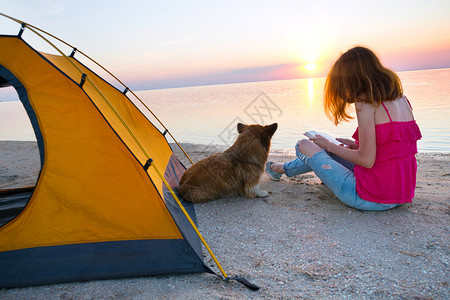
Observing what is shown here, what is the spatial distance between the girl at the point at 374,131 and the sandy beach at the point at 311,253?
0.31m

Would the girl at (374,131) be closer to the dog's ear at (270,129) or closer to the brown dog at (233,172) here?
the dog's ear at (270,129)

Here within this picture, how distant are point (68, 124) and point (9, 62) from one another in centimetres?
86

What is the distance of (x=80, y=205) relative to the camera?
270 centimetres

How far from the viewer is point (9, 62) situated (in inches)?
113

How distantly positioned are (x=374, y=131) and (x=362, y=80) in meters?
0.56

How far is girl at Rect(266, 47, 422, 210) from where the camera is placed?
3105 millimetres

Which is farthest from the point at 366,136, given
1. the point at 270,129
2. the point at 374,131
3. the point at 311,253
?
the point at 270,129

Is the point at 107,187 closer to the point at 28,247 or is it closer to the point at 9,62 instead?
the point at 28,247

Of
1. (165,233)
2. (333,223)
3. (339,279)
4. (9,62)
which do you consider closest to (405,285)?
(339,279)

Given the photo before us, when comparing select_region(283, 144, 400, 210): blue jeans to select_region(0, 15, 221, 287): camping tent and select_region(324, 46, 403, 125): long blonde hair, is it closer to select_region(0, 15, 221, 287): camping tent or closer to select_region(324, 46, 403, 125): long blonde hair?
select_region(324, 46, 403, 125): long blonde hair

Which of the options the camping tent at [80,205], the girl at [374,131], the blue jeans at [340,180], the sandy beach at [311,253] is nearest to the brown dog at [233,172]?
the sandy beach at [311,253]

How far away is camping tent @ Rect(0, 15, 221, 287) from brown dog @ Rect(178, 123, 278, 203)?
3.87 ft

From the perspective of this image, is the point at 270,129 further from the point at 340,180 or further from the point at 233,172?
the point at 340,180

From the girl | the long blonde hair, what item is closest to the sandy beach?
the girl
